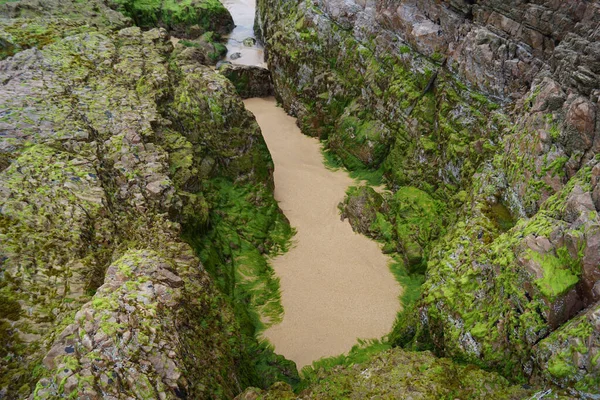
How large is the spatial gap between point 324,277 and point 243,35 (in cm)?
2392

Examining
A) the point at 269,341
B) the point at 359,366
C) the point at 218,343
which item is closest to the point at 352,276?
the point at 269,341

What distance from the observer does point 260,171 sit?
1236 centimetres

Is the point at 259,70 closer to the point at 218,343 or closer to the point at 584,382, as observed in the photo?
the point at 218,343

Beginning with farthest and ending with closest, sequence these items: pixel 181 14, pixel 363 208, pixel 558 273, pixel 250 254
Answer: pixel 181 14 < pixel 363 208 < pixel 250 254 < pixel 558 273

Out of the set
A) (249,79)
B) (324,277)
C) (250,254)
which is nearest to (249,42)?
(249,79)

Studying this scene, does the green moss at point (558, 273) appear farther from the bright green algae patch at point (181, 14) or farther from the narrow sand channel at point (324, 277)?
the bright green algae patch at point (181, 14)

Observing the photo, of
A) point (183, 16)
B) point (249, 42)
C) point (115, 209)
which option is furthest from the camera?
point (249, 42)

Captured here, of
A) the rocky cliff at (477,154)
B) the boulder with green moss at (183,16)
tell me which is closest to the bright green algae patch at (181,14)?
the boulder with green moss at (183,16)

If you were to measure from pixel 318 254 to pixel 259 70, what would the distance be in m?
13.5

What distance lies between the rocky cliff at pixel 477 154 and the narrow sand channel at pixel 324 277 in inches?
28.7

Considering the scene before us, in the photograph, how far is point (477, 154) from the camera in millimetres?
10359

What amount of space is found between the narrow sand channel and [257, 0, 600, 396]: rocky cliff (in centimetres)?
73

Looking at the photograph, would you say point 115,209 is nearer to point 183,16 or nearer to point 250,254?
point 250,254

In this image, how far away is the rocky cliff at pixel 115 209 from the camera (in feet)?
15.4
